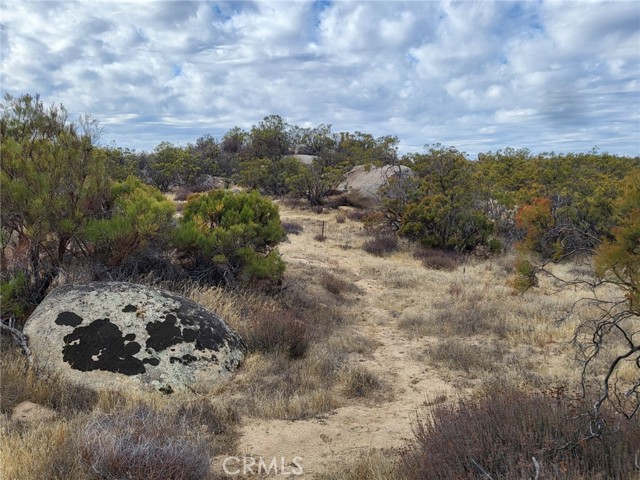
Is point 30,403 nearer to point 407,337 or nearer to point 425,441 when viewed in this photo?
point 425,441

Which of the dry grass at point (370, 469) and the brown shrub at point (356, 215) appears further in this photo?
the brown shrub at point (356, 215)

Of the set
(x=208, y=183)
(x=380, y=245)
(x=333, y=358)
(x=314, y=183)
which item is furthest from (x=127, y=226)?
(x=208, y=183)

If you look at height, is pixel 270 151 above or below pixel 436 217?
above

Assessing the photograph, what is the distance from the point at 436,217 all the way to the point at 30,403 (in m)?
13.6

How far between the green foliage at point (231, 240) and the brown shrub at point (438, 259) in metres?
5.65

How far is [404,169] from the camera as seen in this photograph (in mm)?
22906

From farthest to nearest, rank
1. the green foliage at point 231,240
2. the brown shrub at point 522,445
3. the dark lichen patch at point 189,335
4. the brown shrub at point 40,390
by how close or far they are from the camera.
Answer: the green foliage at point 231,240 → the dark lichen patch at point 189,335 → the brown shrub at point 40,390 → the brown shrub at point 522,445

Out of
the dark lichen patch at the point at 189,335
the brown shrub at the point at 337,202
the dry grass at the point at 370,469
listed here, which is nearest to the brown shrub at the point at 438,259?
the dark lichen patch at the point at 189,335

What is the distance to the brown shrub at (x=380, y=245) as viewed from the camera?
607 inches

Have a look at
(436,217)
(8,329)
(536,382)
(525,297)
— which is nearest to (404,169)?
(436,217)

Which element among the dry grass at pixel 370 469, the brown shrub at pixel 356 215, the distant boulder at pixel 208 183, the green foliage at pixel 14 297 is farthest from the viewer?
the distant boulder at pixel 208 183

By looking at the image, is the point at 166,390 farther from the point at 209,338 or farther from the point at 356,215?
the point at 356,215

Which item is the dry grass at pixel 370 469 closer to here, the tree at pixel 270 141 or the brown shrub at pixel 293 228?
the brown shrub at pixel 293 228

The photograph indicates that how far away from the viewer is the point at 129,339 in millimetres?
5551
